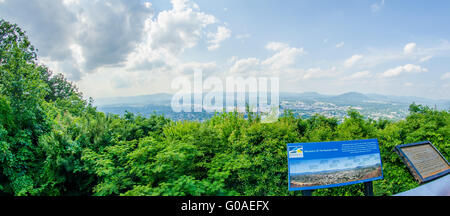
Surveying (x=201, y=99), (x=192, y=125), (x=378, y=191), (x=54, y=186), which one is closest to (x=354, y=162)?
(x=378, y=191)

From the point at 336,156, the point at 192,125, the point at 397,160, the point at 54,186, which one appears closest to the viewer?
the point at 336,156

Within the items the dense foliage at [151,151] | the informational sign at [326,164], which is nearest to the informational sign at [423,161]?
the dense foliage at [151,151]

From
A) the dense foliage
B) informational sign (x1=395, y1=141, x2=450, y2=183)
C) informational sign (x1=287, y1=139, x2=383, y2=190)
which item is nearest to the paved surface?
informational sign (x1=395, y1=141, x2=450, y2=183)

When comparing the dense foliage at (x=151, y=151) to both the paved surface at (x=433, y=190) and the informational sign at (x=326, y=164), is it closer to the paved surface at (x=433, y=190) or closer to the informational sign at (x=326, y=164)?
the informational sign at (x=326, y=164)

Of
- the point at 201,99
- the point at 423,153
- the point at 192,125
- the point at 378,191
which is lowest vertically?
the point at 378,191

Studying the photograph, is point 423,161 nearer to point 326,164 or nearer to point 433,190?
point 433,190
